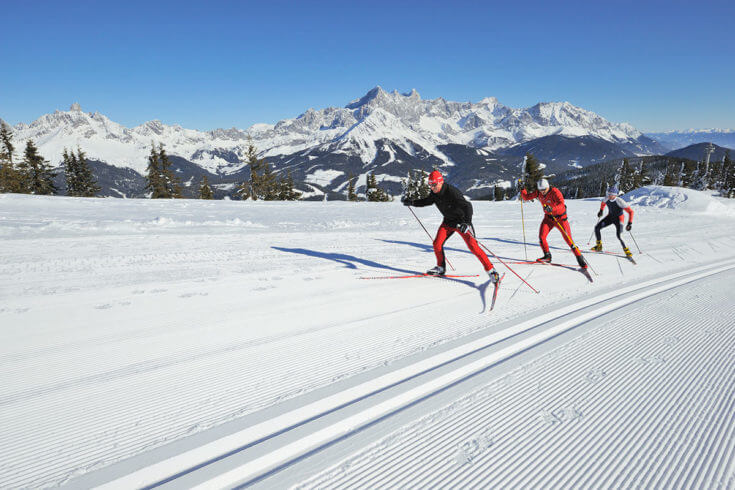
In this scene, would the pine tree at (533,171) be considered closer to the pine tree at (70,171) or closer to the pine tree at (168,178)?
the pine tree at (168,178)

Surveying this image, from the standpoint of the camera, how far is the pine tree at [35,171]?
3612 cm

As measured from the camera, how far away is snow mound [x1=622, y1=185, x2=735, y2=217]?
2067cm

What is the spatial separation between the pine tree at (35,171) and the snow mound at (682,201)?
183 ft

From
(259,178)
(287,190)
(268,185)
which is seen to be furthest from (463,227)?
(287,190)

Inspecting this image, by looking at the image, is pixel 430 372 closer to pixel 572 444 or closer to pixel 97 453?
pixel 572 444

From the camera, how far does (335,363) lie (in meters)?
3.18

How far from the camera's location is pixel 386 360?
3.24 meters

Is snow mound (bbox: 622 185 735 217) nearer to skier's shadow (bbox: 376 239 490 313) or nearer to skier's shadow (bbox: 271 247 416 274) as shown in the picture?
skier's shadow (bbox: 376 239 490 313)

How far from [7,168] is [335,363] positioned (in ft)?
157

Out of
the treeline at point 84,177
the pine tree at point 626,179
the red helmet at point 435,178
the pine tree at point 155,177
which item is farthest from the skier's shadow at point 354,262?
the pine tree at point 626,179

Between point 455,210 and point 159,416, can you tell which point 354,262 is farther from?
point 159,416

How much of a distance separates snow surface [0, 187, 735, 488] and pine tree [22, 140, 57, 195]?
41.5m

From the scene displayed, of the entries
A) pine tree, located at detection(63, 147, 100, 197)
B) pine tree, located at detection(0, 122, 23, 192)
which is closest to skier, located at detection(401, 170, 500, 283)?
pine tree, located at detection(0, 122, 23, 192)

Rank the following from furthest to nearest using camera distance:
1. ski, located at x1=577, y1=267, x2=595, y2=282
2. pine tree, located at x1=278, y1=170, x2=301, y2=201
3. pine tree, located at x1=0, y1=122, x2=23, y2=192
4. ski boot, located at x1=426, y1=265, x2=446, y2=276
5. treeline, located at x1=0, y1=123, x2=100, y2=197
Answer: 1. pine tree, located at x1=278, y1=170, x2=301, y2=201
2. treeline, located at x1=0, y1=123, x2=100, y2=197
3. pine tree, located at x1=0, y1=122, x2=23, y2=192
4. ski, located at x1=577, y1=267, x2=595, y2=282
5. ski boot, located at x1=426, y1=265, x2=446, y2=276
